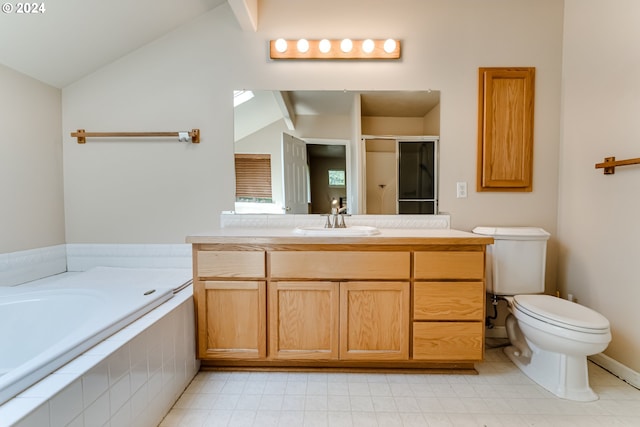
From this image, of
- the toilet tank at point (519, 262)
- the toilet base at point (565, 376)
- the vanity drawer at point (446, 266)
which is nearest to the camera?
the toilet base at point (565, 376)

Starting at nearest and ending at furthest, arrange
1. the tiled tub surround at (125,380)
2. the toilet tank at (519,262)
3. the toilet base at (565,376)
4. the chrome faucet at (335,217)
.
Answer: the tiled tub surround at (125,380)
the toilet base at (565,376)
the toilet tank at (519,262)
the chrome faucet at (335,217)

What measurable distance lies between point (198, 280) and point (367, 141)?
55.2 inches

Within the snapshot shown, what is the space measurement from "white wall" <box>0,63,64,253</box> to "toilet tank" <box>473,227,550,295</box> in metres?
2.90

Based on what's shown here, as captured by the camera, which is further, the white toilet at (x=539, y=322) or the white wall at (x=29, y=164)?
the white wall at (x=29, y=164)

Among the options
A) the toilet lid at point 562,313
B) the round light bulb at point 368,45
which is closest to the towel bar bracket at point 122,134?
the round light bulb at point 368,45

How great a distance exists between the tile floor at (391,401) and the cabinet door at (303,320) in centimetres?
17

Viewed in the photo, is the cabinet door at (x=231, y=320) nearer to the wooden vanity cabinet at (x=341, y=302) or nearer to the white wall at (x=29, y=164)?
the wooden vanity cabinet at (x=341, y=302)

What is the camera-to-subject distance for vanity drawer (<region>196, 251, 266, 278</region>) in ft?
5.04

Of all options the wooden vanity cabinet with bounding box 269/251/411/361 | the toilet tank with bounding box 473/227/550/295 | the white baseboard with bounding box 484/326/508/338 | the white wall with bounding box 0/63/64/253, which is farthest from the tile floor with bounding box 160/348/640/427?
the white wall with bounding box 0/63/64/253

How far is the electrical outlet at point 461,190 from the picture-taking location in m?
2.00

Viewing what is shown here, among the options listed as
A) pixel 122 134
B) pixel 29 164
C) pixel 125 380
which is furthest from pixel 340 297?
pixel 29 164

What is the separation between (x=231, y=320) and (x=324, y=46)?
1.83 meters

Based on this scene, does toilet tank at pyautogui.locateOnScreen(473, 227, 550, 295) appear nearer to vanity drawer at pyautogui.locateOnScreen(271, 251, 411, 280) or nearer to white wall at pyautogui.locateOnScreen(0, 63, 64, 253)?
vanity drawer at pyautogui.locateOnScreen(271, 251, 411, 280)

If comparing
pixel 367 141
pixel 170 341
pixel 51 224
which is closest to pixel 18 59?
pixel 51 224
